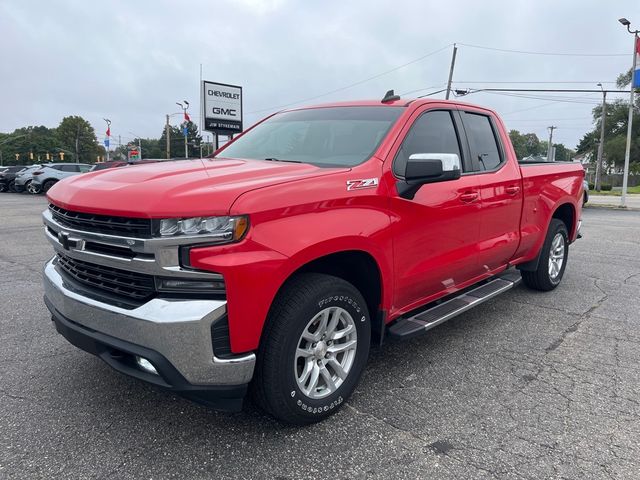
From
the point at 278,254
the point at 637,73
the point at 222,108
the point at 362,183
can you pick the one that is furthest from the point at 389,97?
the point at 222,108

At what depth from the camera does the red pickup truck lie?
7.59 ft

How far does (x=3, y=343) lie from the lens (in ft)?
13.2

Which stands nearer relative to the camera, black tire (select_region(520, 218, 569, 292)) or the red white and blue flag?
black tire (select_region(520, 218, 569, 292))

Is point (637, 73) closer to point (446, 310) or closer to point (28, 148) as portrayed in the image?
point (446, 310)

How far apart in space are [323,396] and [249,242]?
107 centimetres

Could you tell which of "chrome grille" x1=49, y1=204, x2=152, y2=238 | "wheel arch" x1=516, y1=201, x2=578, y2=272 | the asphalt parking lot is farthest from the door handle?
"chrome grille" x1=49, y1=204, x2=152, y2=238

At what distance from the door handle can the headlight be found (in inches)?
81.7

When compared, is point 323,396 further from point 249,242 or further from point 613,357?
point 613,357

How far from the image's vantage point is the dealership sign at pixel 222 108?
20.6 m

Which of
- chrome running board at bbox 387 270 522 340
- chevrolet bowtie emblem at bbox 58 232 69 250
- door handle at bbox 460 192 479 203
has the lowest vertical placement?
chrome running board at bbox 387 270 522 340

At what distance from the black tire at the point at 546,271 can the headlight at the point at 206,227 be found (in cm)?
413

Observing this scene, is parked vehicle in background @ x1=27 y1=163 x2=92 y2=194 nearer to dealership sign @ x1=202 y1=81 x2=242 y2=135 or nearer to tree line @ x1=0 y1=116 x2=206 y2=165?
dealership sign @ x1=202 y1=81 x2=242 y2=135

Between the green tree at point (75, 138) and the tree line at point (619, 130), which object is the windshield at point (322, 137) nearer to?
the tree line at point (619, 130)

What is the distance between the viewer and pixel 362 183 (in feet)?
9.69
